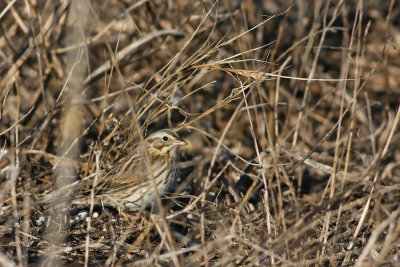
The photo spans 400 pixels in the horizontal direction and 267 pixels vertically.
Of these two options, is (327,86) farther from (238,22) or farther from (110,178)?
(110,178)

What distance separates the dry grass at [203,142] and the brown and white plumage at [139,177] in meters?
0.13

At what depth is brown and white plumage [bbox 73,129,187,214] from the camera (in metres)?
4.48

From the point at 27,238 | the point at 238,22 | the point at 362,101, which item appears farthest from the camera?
the point at 362,101

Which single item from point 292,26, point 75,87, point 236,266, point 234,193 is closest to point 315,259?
point 236,266

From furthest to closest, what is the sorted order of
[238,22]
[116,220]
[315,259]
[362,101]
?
[362,101] → [238,22] → [116,220] → [315,259]

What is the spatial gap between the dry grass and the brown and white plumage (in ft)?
0.44

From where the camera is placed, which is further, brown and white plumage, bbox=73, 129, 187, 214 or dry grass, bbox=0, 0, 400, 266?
brown and white plumage, bbox=73, 129, 187, 214

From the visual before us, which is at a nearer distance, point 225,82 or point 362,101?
point 362,101

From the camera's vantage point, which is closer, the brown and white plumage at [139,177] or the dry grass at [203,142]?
the dry grass at [203,142]

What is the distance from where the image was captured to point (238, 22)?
6.04 m

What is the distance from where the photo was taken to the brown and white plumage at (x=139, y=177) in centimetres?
448

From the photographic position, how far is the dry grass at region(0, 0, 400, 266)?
141 inches

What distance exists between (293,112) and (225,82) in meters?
0.93

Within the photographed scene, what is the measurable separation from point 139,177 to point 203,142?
4.60 feet
